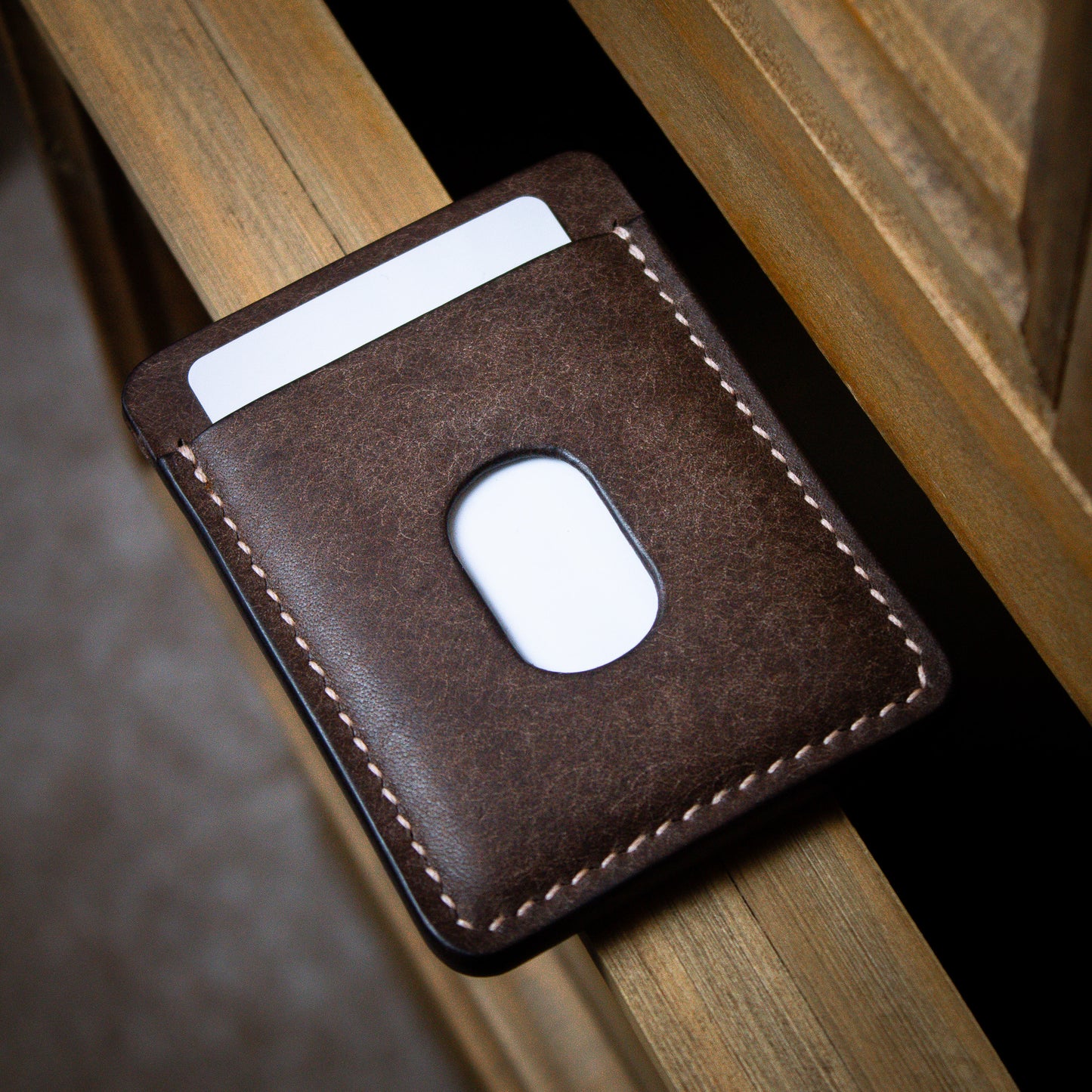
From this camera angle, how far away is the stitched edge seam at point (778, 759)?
422 millimetres

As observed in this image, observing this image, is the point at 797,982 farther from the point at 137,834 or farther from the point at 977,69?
the point at 137,834

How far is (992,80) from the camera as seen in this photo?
344 millimetres

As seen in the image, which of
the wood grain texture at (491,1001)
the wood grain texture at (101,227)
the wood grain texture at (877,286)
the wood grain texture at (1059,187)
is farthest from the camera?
the wood grain texture at (491,1001)

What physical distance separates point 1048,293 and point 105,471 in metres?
1.17

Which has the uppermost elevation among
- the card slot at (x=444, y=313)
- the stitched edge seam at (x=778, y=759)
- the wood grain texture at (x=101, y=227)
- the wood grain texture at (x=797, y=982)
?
the wood grain texture at (x=101, y=227)

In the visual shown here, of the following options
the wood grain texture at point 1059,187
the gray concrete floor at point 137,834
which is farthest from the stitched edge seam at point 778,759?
the gray concrete floor at point 137,834

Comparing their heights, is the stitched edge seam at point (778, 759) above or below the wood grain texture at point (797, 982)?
above

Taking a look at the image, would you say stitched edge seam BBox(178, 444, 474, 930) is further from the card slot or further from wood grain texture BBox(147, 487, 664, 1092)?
wood grain texture BBox(147, 487, 664, 1092)

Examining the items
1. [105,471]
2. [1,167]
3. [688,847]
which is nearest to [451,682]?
[688,847]

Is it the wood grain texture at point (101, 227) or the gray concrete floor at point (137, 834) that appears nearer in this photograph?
the wood grain texture at point (101, 227)

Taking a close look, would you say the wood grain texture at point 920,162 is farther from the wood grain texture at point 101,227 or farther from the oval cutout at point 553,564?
the wood grain texture at point 101,227

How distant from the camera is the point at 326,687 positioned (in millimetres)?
445

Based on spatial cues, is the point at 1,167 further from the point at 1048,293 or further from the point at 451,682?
the point at 1048,293

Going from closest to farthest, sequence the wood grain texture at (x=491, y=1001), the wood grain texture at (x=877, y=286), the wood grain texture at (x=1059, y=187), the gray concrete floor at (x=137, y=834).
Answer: the wood grain texture at (x=1059, y=187) < the wood grain texture at (x=877, y=286) < the wood grain texture at (x=491, y=1001) < the gray concrete floor at (x=137, y=834)
